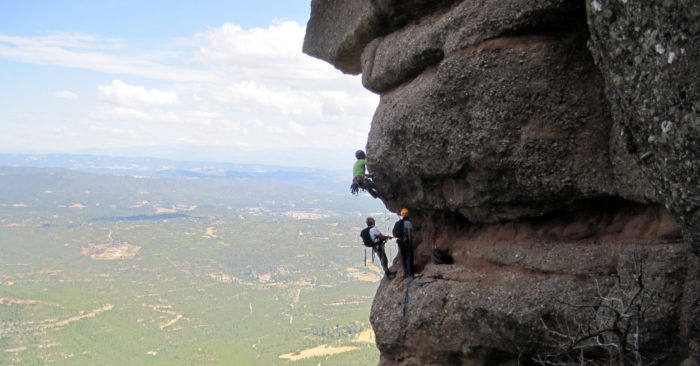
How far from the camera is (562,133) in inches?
397

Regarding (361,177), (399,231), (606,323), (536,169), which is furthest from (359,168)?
(606,323)

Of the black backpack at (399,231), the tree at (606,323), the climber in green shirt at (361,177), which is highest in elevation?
the climber in green shirt at (361,177)

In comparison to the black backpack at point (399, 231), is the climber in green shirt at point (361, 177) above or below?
above

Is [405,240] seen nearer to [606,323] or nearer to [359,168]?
[359,168]

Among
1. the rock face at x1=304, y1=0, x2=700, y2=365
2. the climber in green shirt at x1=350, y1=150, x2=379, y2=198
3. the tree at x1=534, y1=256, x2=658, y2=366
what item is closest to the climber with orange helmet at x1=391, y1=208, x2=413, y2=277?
the rock face at x1=304, y1=0, x2=700, y2=365

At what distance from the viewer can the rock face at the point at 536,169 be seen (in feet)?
21.6

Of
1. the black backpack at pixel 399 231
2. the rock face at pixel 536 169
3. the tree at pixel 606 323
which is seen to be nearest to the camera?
the rock face at pixel 536 169

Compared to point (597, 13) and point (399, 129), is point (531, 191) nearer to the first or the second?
point (399, 129)

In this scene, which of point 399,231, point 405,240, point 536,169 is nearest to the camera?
point 536,169

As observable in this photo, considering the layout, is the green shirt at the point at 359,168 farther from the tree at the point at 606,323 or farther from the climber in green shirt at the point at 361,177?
the tree at the point at 606,323

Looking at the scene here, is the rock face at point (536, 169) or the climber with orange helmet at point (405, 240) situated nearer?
the rock face at point (536, 169)

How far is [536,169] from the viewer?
10.5 metres

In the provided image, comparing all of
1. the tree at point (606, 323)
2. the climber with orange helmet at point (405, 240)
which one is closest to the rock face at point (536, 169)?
the tree at point (606, 323)

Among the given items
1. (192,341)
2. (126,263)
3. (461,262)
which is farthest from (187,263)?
(461,262)
